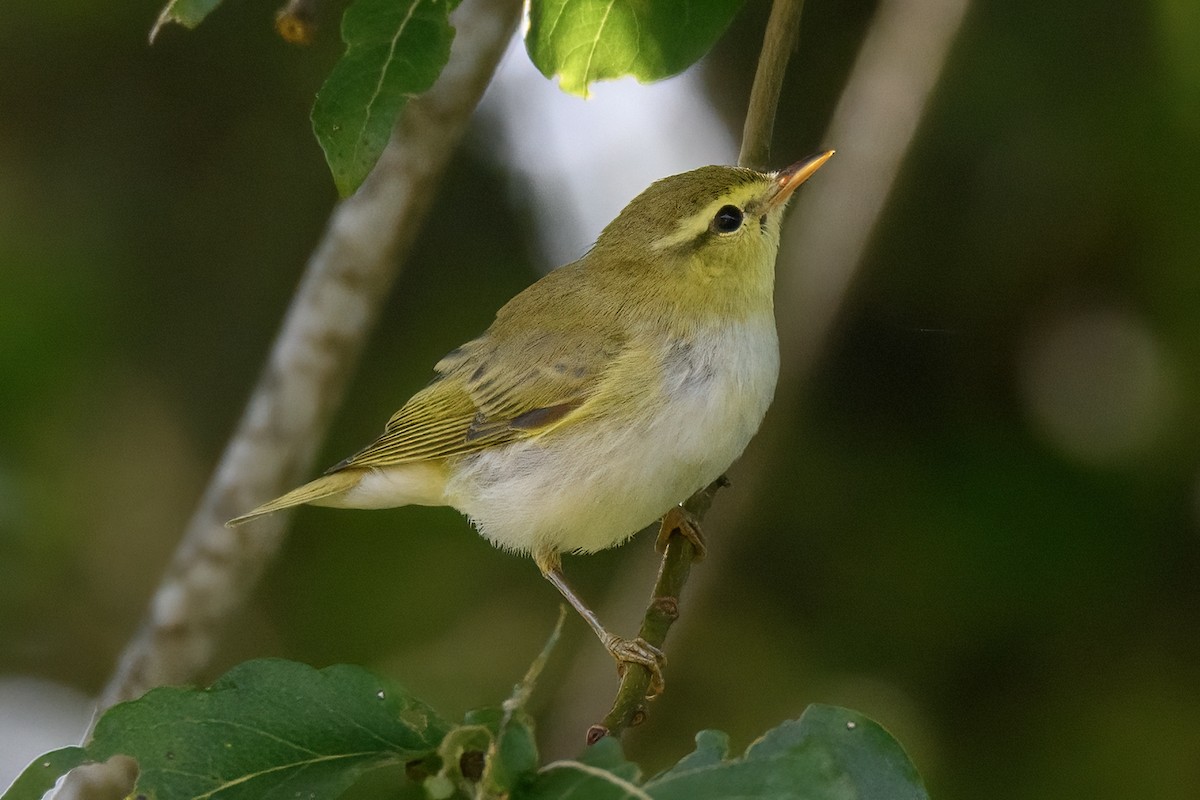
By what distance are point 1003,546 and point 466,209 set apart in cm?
227

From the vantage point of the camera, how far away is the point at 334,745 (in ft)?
6.82

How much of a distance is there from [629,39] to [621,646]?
1342mm

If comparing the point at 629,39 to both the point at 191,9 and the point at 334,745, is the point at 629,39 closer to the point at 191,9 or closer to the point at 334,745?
the point at 191,9

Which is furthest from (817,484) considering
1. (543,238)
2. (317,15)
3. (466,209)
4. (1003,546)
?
(317,15)

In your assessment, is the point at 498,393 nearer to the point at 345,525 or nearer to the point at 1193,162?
the point at 345,525

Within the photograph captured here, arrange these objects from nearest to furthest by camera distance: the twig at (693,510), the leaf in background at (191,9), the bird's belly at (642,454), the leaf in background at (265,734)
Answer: the leaf in background at (265,734)
the leaf in background at (191,9)
the twig at (693,510)
the bird's belly at (642,454)

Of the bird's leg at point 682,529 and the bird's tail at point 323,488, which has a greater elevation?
the bird's tail at point 323,488

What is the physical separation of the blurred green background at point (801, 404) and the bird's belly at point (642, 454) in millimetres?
746

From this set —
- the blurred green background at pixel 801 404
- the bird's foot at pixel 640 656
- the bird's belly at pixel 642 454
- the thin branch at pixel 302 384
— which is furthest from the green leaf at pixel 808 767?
the thin branch at pixel 302 384

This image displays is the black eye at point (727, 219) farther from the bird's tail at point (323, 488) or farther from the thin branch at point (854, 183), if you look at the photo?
the bird's tail at point (323, 488)

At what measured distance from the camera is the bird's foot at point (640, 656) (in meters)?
2.73

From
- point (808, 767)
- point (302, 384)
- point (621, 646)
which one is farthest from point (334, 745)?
point (302, 384)

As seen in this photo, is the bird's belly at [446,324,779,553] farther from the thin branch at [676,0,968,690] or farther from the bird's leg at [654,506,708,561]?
the thin branch at [676,0,968,690]

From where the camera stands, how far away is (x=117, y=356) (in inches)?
190
